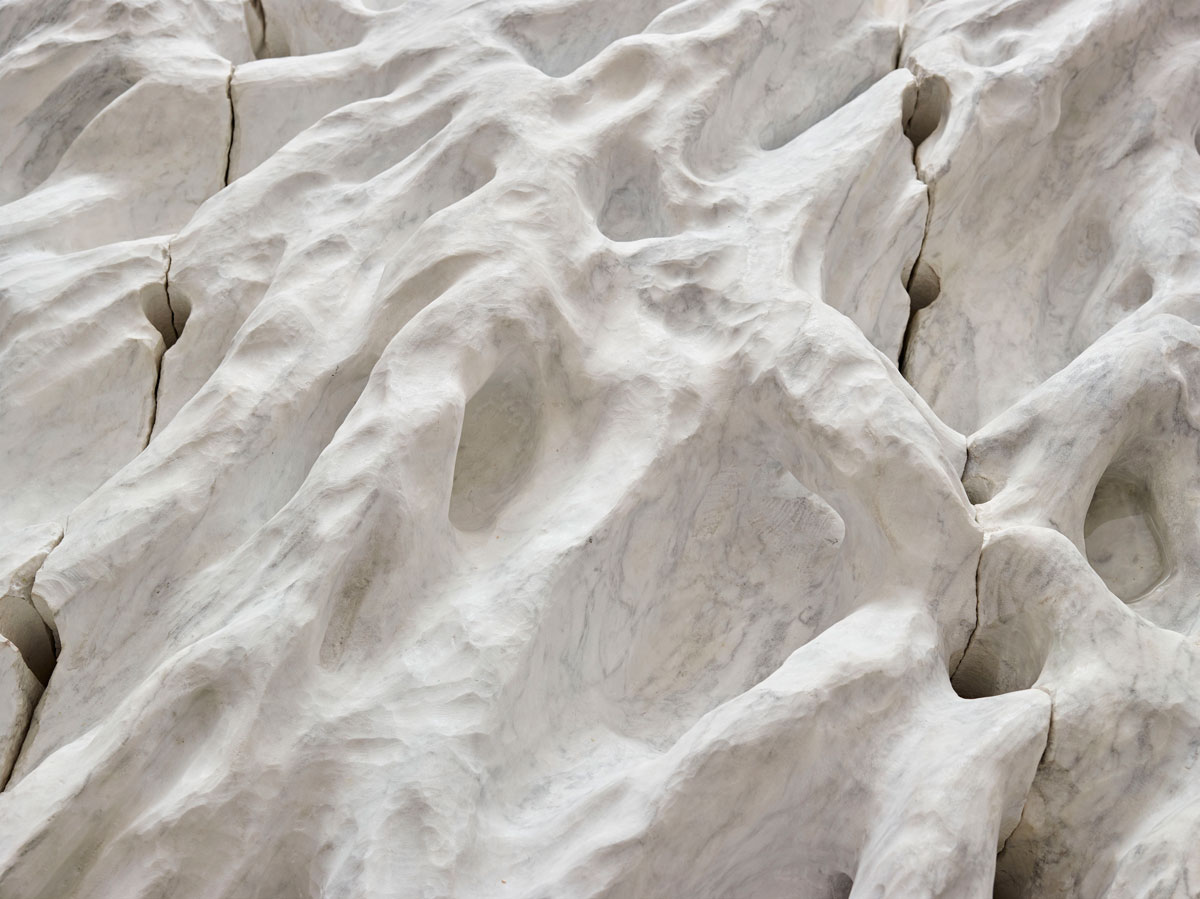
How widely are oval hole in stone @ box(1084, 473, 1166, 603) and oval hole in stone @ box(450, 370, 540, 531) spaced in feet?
2.43

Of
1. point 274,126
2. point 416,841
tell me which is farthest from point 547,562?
point 274,126

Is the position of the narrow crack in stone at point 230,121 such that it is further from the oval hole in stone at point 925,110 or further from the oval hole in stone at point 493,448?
the oval hole in stone at point 925,110

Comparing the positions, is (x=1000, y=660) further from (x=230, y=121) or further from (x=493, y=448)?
(x=230, y=121)

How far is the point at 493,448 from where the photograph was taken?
1.62m

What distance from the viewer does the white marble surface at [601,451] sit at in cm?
126

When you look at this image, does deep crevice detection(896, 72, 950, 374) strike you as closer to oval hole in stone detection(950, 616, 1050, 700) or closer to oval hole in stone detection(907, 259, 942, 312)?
oval hole in stone detection(907, 259, 942, 312)

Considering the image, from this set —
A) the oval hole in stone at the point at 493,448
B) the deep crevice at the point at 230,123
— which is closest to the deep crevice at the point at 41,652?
the oval hole in stone at the point at 493,448

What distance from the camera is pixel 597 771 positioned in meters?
1.35

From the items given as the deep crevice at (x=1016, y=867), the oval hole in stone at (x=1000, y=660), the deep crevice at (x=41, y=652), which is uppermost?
the deep crevice at (x=41, y=652)

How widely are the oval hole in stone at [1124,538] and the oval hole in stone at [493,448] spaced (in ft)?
2.43

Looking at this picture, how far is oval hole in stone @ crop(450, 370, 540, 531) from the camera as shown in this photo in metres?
1.56

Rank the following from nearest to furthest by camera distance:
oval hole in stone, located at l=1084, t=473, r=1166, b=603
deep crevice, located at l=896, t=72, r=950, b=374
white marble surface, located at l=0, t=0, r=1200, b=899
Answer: white marble surface, located at l=0, t=0, r=1200, b=899, oval hole in stone, located at l=1084, t=473, r=1166, b=603, deep crevice, located at l=896, t=72, r=950, b=374

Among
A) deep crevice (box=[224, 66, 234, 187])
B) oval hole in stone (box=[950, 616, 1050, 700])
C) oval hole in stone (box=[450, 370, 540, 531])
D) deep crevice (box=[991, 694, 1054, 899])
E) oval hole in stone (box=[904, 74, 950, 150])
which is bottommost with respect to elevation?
deep crevice (box=[991, 694, 1054, 899])

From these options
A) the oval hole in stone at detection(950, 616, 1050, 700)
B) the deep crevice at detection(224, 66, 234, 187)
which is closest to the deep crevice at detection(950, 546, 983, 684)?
the oval hole in stone at detection(950, 616, 1050, 700)
